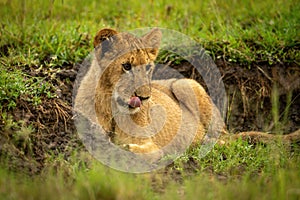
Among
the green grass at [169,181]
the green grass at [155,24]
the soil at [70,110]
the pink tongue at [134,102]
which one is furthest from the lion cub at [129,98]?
the green grass at [155,24]

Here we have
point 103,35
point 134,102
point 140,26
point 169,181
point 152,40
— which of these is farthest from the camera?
point 140,26

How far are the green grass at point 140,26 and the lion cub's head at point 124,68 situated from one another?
0.69 metres

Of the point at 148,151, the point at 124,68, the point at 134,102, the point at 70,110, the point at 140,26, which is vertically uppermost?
the point at 140,26

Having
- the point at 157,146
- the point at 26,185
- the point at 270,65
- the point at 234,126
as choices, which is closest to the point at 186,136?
the point at 157,146

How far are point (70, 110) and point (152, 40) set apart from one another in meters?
1.14

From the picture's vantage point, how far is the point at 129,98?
502cm

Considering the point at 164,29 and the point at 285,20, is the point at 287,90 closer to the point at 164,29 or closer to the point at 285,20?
the point at 285,20

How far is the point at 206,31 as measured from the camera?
7449 mm

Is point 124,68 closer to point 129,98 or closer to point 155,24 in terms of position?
point 129,98

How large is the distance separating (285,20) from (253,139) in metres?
2.29

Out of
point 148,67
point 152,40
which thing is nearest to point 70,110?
point 148,67

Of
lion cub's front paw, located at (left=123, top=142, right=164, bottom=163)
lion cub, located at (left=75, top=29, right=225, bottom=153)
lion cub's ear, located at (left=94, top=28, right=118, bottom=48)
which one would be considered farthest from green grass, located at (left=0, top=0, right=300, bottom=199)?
lion cub's ear, located at (left=94, top=28, right=118, bottom=48)

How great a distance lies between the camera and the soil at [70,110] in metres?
4.66

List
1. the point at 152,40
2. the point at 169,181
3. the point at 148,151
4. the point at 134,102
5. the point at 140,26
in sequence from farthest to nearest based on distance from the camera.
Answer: the point at 140,26 → the point at 152,40 → the point at 148,151 → the point at 134,102 → the point at 169,181
